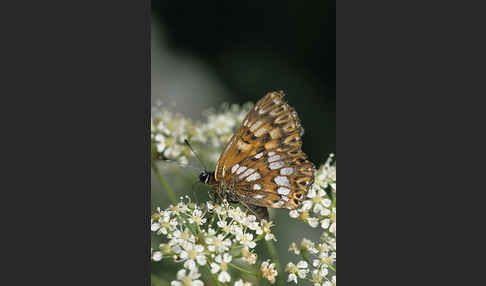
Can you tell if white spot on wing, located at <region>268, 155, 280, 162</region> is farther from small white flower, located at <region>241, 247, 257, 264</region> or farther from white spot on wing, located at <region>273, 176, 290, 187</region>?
small white flower, located at <region>241, 247, 257, 264</region>

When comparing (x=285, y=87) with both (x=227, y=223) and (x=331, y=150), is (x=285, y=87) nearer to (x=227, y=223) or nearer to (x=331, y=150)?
(x=331, y=150)

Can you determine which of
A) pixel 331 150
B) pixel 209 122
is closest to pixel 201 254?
pixel 331 150

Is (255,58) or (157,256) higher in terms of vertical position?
(255,58)

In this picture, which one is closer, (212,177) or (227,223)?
(227,223)

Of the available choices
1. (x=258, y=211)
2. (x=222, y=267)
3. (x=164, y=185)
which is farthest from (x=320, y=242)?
(x=164, y=185)

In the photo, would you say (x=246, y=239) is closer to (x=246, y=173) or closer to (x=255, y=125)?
(x=246, y=173)

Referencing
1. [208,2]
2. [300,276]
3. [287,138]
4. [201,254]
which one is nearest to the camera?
[201,254]

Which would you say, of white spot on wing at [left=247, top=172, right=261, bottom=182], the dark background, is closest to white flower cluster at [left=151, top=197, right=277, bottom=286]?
white spot on wing at [left=247, top=172, right=261, bottom=182]

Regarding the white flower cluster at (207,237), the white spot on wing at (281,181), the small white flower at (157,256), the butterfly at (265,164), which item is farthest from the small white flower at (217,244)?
the white spot on wing at (281,181)
